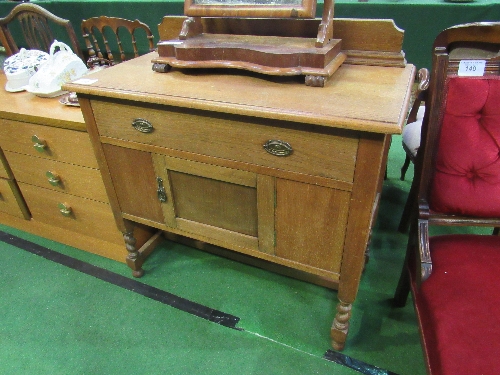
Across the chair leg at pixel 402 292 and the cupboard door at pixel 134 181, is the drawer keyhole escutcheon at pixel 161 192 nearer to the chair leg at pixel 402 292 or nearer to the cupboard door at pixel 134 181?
the cupboard door at pixel 134 181

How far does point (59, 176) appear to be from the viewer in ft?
4.93

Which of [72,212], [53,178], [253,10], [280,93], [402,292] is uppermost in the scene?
[253,10]

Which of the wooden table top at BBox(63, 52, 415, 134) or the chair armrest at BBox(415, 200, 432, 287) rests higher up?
the wooden table top at BBox(63, 52, 415, 134)

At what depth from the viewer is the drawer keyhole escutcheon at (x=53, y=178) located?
1.50 m

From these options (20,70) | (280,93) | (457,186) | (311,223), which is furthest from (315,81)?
(20,70)

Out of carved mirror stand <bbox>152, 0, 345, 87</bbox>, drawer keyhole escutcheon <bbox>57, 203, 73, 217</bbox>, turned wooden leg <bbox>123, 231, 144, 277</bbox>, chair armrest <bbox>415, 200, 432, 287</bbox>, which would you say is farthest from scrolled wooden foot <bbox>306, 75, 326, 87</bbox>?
drawer keyhole escutcheon <bbox>57, 203, 73, 217</bbox>

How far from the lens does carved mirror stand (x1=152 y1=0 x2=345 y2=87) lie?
0.96m

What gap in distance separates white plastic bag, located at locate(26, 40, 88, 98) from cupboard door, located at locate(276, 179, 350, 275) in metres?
1.08

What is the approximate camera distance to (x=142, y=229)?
159 cm

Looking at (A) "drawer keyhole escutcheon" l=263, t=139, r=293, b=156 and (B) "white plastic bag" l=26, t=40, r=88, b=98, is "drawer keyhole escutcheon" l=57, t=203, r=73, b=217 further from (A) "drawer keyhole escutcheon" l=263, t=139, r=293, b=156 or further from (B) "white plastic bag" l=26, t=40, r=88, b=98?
(A) "drawer keyhole escutcheon" l=263, t=139, r=293, b=156

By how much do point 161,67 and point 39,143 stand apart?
664mm

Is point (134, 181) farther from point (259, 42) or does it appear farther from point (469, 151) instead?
point (469, 151)

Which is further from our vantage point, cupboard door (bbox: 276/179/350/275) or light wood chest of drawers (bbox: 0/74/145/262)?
light wood chest of drawers (bbox: 0/74/145/262)

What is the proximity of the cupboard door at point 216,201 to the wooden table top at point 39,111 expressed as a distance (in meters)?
0.43
